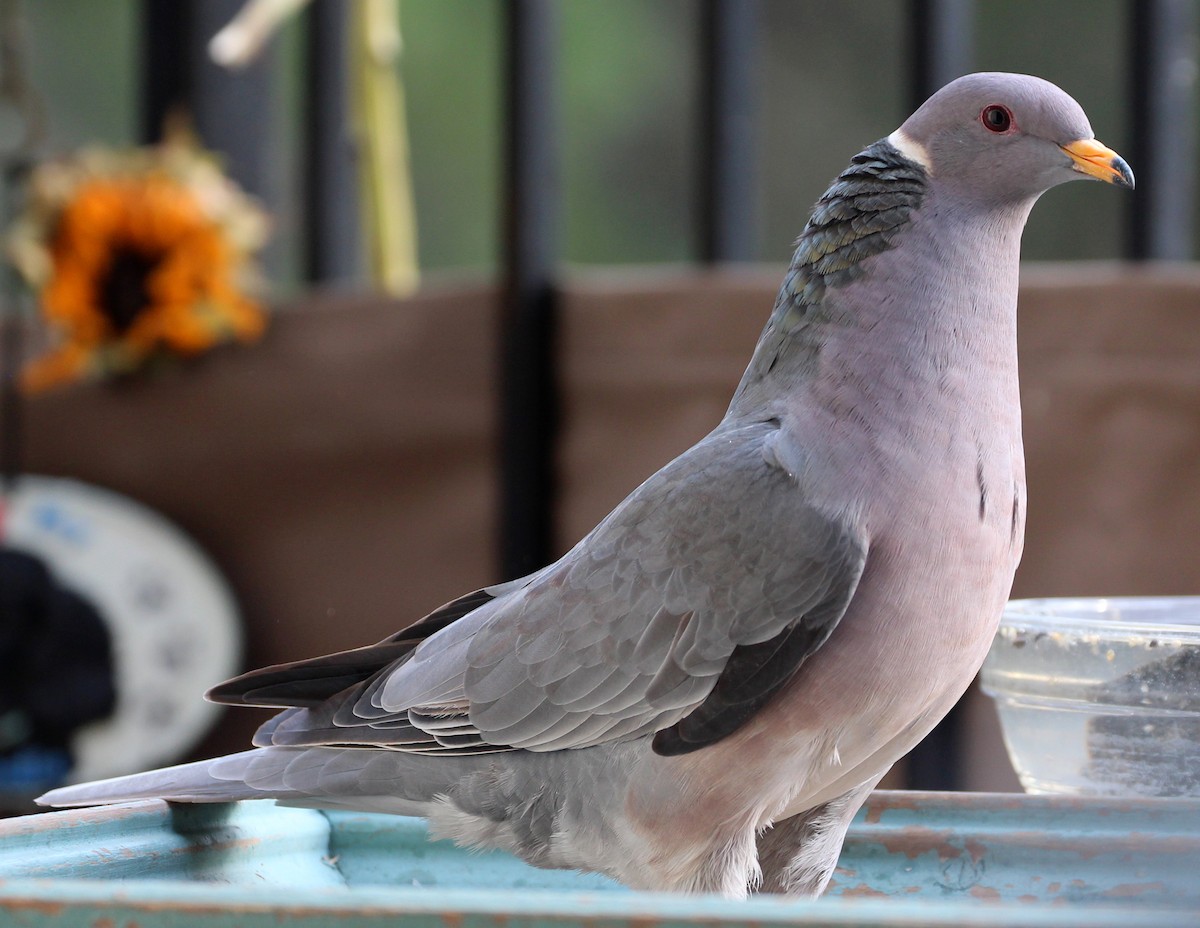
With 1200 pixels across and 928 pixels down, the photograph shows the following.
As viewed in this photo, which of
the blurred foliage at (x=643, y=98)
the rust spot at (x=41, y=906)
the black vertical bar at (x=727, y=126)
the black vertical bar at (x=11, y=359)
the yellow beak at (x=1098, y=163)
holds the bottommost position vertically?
the rust spot at (x=41, y=906)

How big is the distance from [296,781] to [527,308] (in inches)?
39.7

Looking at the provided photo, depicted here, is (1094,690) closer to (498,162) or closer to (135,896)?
(135,896)

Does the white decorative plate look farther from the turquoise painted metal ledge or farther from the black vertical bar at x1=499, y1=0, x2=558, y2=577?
the turquoise painted metal ledge

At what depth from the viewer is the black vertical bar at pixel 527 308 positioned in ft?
6.49

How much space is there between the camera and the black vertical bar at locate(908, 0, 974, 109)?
6.26ft

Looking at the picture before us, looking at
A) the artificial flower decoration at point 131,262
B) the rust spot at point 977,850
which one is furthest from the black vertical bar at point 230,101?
the rust spot at point 977,850

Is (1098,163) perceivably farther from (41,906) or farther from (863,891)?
(41,906)

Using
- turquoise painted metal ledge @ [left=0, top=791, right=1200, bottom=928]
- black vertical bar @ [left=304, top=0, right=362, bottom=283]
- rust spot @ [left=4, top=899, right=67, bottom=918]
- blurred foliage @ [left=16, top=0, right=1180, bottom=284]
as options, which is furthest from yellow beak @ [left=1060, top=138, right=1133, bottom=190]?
black vertical bar @ [left=304, top=0, right=362, bottom=283]

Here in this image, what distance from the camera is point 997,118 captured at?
996 millimetres

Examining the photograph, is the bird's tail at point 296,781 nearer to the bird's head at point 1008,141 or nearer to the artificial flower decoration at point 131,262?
the bird's head at point 1008,141

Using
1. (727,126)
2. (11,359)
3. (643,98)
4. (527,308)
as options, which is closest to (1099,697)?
(527,308)

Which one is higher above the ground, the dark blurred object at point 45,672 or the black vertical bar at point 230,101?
the black vertical bar at point 230,101

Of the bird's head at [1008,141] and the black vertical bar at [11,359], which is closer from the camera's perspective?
the bird's head at [1008,141]

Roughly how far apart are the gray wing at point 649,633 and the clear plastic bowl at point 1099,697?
245 mm
